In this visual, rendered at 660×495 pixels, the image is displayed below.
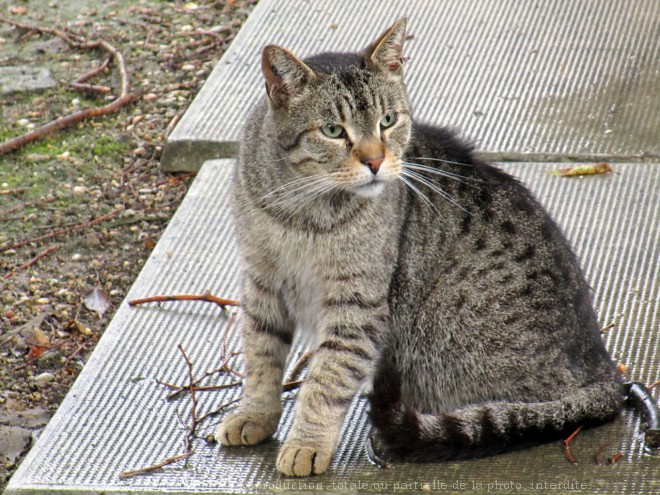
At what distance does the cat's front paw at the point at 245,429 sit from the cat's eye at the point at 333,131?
98 centimetres

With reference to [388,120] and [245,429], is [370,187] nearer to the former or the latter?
[388,120]

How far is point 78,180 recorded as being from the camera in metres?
5.34

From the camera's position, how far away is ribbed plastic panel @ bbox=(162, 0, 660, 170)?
5.01m

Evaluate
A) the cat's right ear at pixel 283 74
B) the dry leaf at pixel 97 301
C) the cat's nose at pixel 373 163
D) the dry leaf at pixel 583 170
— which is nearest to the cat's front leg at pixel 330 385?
the cat's nose at pixel 373 163

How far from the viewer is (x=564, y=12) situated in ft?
20.1

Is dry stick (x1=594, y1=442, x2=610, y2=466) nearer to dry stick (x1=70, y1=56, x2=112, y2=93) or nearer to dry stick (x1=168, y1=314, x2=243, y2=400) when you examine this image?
dry stick (x1=168, y1=314, x2=243, y2=400)

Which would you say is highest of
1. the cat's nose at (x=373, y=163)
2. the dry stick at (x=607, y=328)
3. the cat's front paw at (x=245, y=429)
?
the cat's nose at (x=373, y=163)

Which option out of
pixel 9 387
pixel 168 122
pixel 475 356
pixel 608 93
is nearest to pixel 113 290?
pixel 9 387

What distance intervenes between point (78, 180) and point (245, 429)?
251cm

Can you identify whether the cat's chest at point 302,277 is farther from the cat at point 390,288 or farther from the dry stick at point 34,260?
the dry stick at point 34,260

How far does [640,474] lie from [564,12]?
3833 millimetres

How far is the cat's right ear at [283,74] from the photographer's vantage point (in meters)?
3.14

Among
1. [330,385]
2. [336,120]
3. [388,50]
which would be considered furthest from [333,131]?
[330,385]

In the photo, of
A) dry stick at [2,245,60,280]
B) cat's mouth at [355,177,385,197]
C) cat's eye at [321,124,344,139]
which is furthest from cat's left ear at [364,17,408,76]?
dry stick at [2,245,60,280]
